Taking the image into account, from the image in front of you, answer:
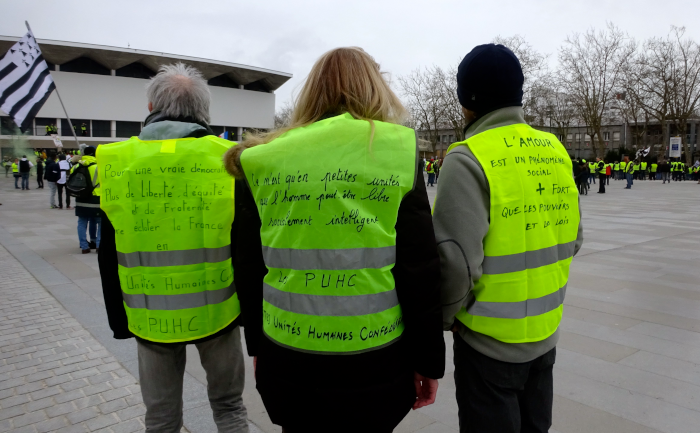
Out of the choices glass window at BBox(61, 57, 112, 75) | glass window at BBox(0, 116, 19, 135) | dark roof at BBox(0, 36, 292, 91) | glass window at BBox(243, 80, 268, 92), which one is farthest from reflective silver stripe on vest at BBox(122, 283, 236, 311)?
glass window at BBox(243, 80, 268, 92)

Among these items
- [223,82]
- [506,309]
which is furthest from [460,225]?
[223,82]

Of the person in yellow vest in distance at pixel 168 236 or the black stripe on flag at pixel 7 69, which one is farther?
the black stripe on flag at pixel 7 69

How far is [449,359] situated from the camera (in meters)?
4.05

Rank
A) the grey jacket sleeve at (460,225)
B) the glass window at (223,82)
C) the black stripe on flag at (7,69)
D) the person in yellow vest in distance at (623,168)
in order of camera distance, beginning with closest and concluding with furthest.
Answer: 1. the grey jacket sleeve at (460,225)
2. the black stripe on flag at (7,69)
3. the person in yellow vest in distance at (623,168)
4. the glass window at (223,82)

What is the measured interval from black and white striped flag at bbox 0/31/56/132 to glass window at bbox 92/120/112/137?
203 ft

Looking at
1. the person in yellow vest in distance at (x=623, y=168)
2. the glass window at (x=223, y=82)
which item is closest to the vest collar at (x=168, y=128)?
the person in yellow vest in distance at (x=623, y=168)

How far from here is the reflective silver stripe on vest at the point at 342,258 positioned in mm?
1505

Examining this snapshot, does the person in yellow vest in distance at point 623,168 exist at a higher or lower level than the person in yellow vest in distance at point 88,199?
higher

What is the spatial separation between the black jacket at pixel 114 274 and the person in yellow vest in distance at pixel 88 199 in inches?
225

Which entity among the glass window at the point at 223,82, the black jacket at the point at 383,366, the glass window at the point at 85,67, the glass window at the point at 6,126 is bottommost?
the black jacket at the point at 383,366

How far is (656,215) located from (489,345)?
15.6 meters

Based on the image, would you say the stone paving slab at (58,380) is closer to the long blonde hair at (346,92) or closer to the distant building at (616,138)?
the long blonde hair at (346,92)

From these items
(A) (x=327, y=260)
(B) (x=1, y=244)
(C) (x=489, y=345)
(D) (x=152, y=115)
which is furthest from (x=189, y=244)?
(B) (x=1, y=244)

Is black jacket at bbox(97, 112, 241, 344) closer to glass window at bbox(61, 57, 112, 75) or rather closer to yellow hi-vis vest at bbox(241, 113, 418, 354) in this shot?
yellow hi-vis vest at bbox(241, 113, 418, 354)
